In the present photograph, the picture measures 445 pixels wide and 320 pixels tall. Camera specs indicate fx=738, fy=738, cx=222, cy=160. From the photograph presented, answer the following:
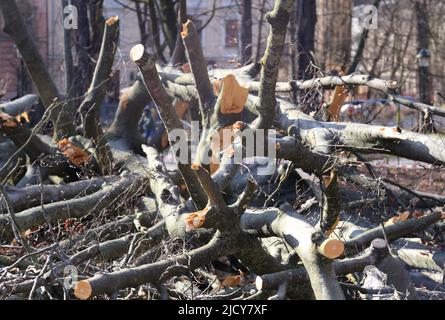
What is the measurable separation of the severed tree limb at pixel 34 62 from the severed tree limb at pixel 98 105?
0.83ft

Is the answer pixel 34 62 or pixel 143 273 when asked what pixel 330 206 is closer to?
pixel 143 273

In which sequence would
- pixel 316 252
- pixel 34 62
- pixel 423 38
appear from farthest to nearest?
pixel 423 38 → pixel 34 62 → pixel 316 252

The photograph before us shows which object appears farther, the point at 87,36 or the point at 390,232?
the point at 87,36

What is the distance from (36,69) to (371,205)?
3.95 meters

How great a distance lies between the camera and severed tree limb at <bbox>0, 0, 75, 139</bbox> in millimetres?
7695

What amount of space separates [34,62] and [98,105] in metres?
0.87

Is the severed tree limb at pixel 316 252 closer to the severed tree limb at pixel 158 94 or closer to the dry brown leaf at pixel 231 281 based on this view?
the severed tree limb at pixel 158 94

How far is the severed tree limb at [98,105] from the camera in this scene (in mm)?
7321

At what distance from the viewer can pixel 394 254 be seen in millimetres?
4922

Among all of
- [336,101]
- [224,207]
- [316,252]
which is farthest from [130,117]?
[316,252]

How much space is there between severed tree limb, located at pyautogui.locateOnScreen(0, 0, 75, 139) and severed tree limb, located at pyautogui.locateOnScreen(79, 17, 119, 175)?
0.25 m

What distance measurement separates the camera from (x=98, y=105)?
7.82 metres

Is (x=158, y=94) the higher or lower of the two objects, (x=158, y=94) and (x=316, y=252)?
the higher
